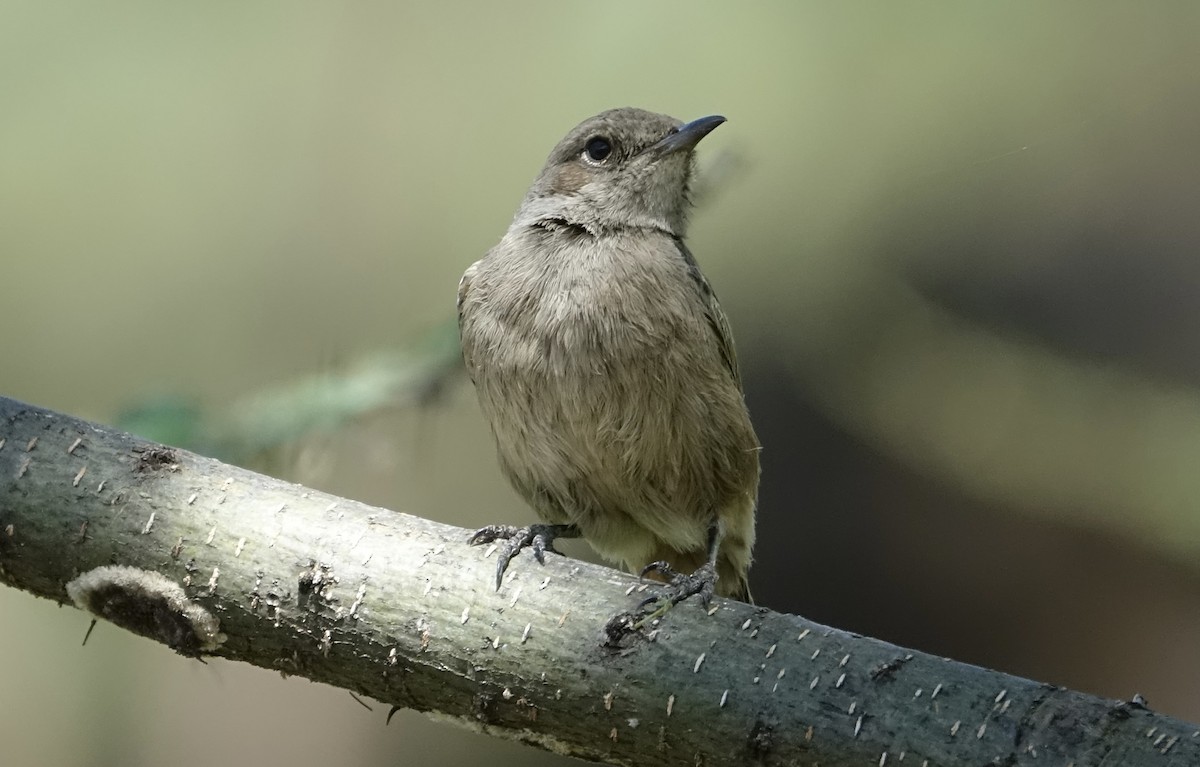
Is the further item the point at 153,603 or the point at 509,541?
the point at 509,541

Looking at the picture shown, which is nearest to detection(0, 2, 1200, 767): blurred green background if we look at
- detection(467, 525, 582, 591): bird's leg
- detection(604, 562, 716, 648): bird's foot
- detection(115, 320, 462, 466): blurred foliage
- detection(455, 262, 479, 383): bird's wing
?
detection(115, 320, 462, 466): blurred foliage

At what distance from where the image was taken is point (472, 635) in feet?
5.10

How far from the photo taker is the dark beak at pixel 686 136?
7.80 ft

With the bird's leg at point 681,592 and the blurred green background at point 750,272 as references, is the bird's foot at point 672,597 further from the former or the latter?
the blurred green background at point 750,272

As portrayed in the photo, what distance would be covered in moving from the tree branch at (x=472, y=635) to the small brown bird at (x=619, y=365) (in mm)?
384

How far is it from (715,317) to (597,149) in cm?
53

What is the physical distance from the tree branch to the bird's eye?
3.84 feet

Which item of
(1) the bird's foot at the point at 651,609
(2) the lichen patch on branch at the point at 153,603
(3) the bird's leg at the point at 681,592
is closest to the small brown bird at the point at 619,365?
(3) the bird's leg at the point at 681,592

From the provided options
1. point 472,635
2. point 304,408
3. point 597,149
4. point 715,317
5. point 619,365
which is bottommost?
point 472,635

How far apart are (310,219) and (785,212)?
1.52 metres

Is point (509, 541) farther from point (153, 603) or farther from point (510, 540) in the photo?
point (153, 603)

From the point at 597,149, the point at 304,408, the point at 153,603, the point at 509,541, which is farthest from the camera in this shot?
the point at 304,408

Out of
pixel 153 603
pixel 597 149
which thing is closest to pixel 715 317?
pixel 597 149

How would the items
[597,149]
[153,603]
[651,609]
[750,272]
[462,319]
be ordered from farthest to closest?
[750,272] < [597,149] < [462,319] < [153,603] < [651,609]
